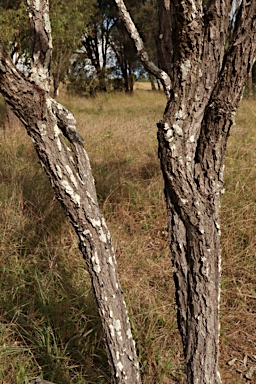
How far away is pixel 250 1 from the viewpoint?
1.17 m

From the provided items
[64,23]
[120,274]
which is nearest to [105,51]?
[64,23]

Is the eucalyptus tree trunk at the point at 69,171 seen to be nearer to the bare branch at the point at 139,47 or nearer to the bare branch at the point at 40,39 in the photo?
the bare branch at the point at 40,39

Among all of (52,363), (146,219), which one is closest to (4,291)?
(52,363)

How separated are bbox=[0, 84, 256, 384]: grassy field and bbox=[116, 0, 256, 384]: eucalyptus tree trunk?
651 millimetres

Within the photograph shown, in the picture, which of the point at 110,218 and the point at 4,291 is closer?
the point at 4,291

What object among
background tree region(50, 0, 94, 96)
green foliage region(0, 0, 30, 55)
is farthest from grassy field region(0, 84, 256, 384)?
background tree region(50, 0, 94, 96)

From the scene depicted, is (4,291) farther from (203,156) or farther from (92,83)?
(92,83)

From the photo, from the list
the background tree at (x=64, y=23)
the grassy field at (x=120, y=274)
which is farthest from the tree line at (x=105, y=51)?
the grassy field at (x=120, y=274)

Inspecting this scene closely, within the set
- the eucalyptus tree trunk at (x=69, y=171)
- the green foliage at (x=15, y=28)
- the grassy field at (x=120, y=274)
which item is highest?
the green foliage at (x=15, y=28)

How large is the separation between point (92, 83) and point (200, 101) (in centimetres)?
1550

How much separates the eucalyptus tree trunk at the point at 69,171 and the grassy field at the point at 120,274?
0.56 metres

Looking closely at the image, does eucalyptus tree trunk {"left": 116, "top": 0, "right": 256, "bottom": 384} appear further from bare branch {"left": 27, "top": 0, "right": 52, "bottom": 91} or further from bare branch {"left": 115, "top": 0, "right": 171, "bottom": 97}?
bare branch {"left": 27, "top": 0, "right": 52, "bottom": 91}

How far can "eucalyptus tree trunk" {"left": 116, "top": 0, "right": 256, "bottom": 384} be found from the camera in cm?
118

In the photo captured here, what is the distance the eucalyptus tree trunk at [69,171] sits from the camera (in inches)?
42.0
